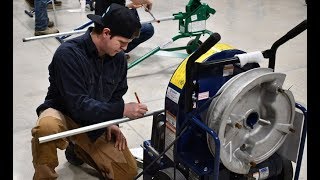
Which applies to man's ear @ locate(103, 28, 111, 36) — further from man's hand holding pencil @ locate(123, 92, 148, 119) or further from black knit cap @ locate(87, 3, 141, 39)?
man's hand holding pencil @ locate(123, 92, 148, 119)

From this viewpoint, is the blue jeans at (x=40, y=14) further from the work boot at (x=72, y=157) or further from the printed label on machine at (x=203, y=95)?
the printed label on machine at (x=203, y=95)

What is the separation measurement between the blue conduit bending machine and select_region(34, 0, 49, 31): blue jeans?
3434mm

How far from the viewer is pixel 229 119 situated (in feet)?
6.48

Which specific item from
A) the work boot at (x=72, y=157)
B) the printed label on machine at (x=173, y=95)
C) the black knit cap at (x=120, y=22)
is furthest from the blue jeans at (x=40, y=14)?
the printed label on machine at (x=173, y=95)

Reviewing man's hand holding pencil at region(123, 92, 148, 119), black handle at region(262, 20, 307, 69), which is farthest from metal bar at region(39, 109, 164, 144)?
black handle at region(262, 20, 307, 69)

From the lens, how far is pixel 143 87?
408 cm

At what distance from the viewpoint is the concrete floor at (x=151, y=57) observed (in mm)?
3224

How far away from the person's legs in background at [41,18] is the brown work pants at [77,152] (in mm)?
2921

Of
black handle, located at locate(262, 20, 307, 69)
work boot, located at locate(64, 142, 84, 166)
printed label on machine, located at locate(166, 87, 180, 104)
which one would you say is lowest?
work boot, located at locate(64, 142, 84, 166)

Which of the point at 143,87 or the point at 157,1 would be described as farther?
the point at 157,1

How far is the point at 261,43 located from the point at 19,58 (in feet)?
8.94

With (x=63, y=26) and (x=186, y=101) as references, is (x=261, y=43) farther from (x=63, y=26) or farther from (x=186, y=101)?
(x=186, y=101)

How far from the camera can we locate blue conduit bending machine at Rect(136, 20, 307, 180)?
6.43 feet
